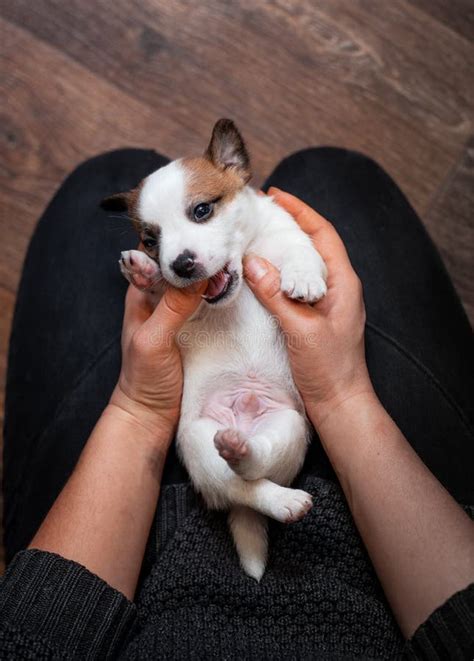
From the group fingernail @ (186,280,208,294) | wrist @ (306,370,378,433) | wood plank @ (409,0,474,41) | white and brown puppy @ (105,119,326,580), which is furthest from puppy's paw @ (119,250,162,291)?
wood plank @ (409,0,474,41)

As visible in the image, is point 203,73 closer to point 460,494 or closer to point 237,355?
point 237,355

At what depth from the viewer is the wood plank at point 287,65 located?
7.05 ft

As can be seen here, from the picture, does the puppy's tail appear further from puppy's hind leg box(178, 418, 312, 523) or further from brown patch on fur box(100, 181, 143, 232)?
brown patch on fur box(100, 181, 143, 232)

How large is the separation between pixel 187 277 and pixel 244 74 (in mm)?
1215

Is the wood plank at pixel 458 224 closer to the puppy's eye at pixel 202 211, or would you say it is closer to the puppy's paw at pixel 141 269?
the puppy's eye at pixel 202 211

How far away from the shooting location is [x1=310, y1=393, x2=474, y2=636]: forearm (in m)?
1.09

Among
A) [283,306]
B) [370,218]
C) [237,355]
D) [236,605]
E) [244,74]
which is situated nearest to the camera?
[236,605]

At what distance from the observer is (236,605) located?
3.92 ft

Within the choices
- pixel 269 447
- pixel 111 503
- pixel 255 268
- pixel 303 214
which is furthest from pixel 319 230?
pixel 111 503

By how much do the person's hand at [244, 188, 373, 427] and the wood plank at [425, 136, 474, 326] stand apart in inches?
32.3

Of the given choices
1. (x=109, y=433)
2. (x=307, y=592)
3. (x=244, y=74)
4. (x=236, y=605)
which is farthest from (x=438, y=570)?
(x=244, y=74)

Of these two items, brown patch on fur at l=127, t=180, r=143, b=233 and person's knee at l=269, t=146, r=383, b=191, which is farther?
person's knee at l=269, t=146, r=383, b=191

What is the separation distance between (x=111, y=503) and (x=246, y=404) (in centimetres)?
37

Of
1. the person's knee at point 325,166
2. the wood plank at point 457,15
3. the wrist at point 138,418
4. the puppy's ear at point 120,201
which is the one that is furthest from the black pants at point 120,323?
the wood plank at point 457,15
